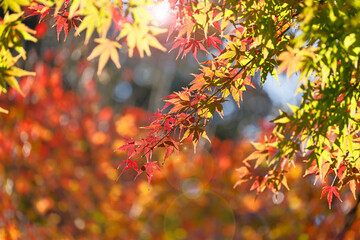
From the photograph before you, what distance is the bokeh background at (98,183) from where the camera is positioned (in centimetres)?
841

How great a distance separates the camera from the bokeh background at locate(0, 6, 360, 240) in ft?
27.6

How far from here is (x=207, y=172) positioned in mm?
12500

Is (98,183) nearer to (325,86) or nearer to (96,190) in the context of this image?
(96,190)

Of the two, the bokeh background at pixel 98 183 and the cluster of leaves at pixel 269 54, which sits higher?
the cluster of leaves at pixel 269 54

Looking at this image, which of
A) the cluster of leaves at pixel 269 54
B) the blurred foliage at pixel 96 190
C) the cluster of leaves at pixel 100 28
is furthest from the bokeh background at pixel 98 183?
the cluster of leaves at pixel 100 28

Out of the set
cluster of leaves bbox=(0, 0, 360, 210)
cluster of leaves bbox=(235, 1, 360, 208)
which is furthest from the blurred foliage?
cluster of leaves bbox=(0, 0, 360, 210)

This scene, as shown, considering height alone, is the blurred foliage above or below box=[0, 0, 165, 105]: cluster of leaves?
below

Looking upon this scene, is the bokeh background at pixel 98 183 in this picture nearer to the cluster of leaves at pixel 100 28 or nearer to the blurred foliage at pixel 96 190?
the blurred foliage at pixel 96 190

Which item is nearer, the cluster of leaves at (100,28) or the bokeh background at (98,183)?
the cluster of leaves at (100,28)

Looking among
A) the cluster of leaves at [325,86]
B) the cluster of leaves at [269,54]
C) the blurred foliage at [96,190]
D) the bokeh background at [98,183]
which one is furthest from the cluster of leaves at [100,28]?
the blurred foliage at [96,190]

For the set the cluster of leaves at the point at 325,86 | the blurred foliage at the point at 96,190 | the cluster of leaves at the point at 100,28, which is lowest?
the blurred foliage at the point at 96,190

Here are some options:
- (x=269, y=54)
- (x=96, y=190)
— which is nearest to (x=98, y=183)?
(x=96, y=190)

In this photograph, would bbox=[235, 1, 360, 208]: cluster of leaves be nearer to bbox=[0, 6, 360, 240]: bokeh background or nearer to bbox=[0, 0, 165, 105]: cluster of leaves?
bbox=[0, 0, 165, 105]: cluster of leaves

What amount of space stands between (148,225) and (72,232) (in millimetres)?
2124
